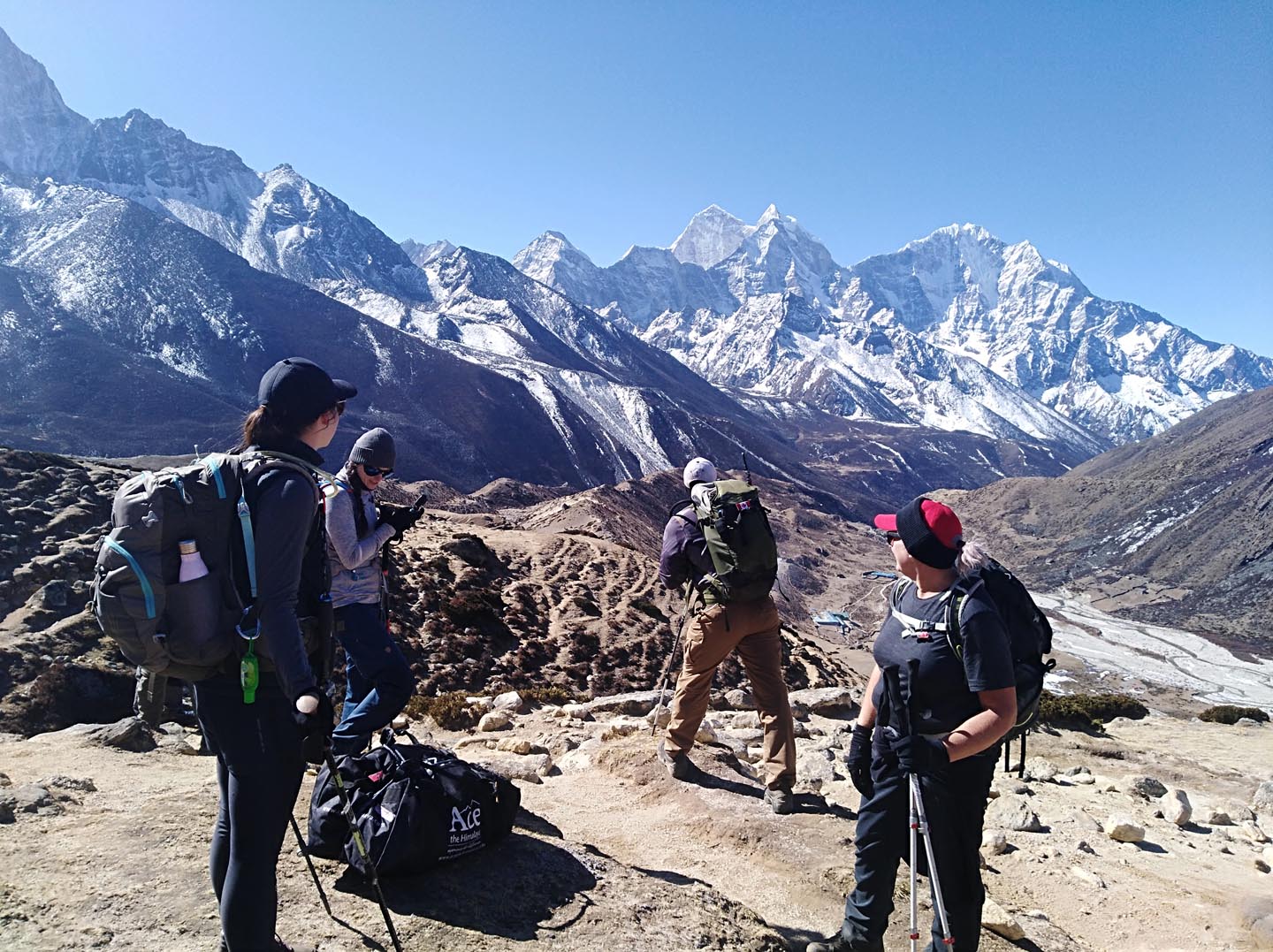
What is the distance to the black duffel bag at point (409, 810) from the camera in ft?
11.7

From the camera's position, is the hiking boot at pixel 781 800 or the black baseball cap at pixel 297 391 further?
the hiking boot at pixel 781 800

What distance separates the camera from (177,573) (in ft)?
8.41

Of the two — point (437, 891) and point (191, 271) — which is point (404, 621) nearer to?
point (437, 891)

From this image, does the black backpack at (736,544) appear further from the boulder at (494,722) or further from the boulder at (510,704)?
the boulder at (510,704)

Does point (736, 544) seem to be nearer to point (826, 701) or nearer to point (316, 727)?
point (316, 727)

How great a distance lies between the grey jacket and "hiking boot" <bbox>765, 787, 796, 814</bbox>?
128 inches

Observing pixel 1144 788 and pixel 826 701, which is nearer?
pixel 1144 788

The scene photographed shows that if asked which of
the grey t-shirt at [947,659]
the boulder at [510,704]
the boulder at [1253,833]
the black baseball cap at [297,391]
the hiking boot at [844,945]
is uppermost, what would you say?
the black baseball cap at [297,391]

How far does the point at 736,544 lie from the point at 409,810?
273cm

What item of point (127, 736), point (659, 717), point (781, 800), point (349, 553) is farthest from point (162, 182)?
point (781, 800)

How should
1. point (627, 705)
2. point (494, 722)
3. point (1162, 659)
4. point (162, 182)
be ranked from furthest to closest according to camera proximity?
point (162, 182) < point (1162, 659) < point (627, 705) < point (494, 722)

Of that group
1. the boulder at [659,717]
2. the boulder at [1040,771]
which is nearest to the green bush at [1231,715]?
the boulder at [1040,771]

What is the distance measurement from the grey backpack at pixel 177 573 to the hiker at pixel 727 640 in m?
3.32

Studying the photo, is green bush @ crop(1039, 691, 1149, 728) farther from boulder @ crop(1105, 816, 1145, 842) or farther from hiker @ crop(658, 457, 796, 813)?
hiker @ crop(658, 457, 796, 813)
